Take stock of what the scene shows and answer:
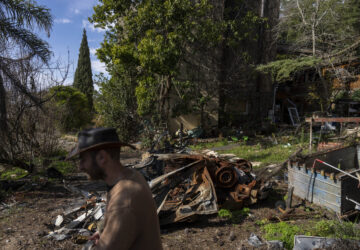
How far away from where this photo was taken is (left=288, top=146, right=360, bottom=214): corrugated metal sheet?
5121 millimetres

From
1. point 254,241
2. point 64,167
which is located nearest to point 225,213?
point 254,241

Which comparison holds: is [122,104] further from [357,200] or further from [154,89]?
[357,200]

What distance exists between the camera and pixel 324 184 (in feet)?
17.9

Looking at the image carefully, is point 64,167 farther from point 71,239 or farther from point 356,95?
point 356,95

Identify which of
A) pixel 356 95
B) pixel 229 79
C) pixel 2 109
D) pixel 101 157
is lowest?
pixel 101 157

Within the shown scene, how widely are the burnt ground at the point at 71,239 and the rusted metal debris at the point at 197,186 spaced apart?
0.27 metres

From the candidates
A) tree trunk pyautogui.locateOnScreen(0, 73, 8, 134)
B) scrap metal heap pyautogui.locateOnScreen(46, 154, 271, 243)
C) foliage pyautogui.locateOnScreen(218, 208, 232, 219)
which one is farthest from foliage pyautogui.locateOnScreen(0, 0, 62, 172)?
foliage pyautogui.locateOnScreen(218, 208, 232, 219)

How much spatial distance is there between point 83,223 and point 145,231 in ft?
13.2

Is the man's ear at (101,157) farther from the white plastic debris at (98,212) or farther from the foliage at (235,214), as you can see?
the foliage at (235,214)

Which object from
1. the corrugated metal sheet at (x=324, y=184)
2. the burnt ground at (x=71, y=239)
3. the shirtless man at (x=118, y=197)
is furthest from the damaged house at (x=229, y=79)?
the shirtless man at (x=118, y=197)

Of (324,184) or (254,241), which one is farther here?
(324,184)

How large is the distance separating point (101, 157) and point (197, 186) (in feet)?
13.9

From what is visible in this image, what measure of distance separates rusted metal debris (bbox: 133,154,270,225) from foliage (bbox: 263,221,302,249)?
3.19ft

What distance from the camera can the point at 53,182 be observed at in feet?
26.1
